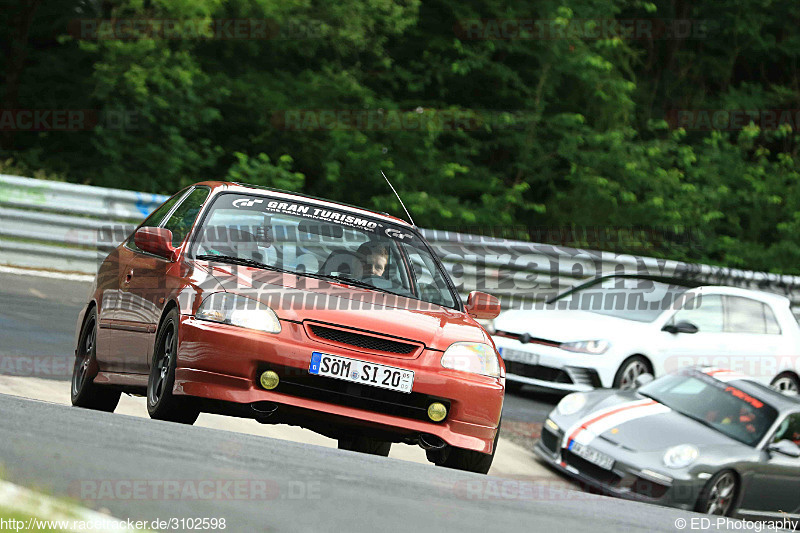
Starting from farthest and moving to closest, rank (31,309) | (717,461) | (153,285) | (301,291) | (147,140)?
(147,140) → (31,309) → (717,461) → (153,285) → (301,291)

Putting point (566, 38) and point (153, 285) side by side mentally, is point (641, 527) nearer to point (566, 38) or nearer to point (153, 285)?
point (153, 285)

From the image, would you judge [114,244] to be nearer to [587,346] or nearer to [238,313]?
[587,346]

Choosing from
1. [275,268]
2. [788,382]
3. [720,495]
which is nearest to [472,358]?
[275,268]

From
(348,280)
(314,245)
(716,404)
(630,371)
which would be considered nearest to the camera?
(348,280)

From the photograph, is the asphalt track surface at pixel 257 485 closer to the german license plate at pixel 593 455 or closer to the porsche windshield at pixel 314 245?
the porsche windshield at pixel 314 245

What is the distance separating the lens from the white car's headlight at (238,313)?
6453mm

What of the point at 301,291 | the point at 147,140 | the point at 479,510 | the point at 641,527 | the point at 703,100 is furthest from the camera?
the point at 703,100

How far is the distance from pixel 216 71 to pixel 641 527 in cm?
1825

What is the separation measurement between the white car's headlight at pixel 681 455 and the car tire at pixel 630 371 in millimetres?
2661

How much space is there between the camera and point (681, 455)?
10.1 m

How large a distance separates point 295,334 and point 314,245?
1527 mm

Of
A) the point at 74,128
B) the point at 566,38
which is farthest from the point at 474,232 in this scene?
the point at 74,128

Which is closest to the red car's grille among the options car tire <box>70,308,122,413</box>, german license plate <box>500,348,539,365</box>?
car tire <box>70,308,122,413</box>

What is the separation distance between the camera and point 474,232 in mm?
21688
